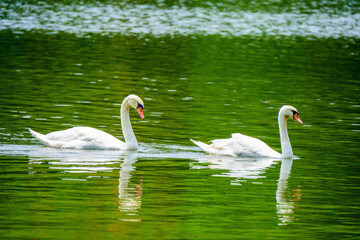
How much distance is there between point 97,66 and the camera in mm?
32688

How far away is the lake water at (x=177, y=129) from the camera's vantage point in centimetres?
1133

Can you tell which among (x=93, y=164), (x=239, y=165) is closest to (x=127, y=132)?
(x=93, y=164)

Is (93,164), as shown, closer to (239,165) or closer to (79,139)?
(79,139)

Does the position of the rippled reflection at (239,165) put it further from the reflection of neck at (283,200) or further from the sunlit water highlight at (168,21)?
the sunlit water highlight at (168,21)

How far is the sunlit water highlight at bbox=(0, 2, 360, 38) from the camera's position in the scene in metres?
50.2

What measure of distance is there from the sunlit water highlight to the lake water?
25.3 inches

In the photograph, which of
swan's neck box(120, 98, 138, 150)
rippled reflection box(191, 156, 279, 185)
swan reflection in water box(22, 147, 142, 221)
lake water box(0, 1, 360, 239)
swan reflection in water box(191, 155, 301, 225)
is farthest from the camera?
swan's neck box(120, 98, 138, 150)

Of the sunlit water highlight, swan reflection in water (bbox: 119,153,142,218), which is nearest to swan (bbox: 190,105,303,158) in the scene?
swan reflection in water (bbox: 119,153,142,218)

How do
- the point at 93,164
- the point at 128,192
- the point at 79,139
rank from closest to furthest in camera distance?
the point at 128,192 < the point at 93,164 < the point at 79,139

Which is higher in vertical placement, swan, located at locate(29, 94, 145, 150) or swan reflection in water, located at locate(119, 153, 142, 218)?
swan, located at locate(29, 94, 145, 150)

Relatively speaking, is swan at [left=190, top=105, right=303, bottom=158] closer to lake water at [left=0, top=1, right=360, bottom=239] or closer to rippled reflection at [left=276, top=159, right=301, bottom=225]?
lake water at [left=0, top=1, right=360, bottom=239]

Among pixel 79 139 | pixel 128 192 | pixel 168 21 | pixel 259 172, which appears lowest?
pixel 259 172

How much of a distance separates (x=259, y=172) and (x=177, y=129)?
16.1 feet

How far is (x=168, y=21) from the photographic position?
2261 inches
